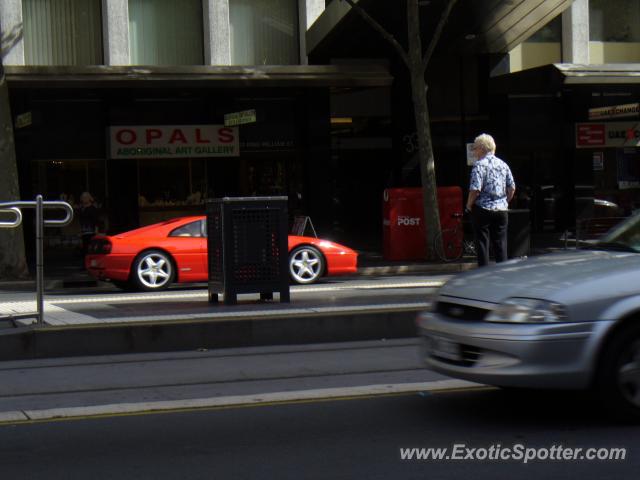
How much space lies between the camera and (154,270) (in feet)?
53.5

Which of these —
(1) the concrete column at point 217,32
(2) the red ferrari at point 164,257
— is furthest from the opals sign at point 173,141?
(2) the red ferrari at point 164,257

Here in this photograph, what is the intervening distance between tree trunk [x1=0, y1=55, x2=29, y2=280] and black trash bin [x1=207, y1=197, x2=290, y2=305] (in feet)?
28.9

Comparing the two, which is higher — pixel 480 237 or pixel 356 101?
pixel 356 101

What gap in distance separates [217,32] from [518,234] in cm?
1379

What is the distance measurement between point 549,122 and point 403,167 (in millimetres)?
4612

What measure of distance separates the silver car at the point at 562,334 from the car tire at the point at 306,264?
→ 1059 centimetres

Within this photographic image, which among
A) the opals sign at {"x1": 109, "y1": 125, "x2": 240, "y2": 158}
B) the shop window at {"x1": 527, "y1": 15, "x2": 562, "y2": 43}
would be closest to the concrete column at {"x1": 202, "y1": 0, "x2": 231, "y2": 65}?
the opals sign at {"x1": 109, "y1": 125, "x2": 240, "y2": 158}

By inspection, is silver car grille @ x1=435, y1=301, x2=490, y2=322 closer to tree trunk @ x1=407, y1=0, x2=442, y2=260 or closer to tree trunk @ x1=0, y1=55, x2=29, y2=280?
tree trunk @ x1=0, y1=55, x2=29, y2=280

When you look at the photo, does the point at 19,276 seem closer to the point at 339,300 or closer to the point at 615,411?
the point at 339,300

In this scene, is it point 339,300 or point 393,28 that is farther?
point 393,28

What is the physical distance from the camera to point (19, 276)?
18953 millimetres

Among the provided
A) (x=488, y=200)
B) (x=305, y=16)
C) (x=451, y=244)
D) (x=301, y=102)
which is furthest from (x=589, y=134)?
(x=488, y=200)

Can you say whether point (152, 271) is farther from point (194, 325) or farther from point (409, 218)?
point (409, 218)

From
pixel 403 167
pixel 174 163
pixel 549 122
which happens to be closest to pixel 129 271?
pixel 174 163
